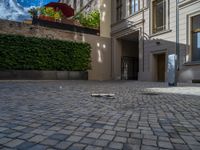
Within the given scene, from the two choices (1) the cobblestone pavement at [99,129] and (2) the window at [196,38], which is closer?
(1) the cobblestone pavement at [99,129]

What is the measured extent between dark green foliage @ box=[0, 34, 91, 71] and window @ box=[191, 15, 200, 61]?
807 cm

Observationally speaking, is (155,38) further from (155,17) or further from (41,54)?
(41,54)

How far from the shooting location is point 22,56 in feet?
46.4

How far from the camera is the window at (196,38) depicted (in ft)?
40.4

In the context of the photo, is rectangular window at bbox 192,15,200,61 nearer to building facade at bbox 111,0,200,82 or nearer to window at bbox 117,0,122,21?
building facade at bbox 111,0,200,82

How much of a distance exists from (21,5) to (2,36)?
6576 millimetres

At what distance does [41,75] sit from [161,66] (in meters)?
8.75

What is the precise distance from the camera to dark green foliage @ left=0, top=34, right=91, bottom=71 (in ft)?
44.7

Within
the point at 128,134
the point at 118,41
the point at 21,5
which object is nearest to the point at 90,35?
the point at 118,41

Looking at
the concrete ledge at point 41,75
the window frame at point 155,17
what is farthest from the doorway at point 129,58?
the concrete ledge at point 41,75

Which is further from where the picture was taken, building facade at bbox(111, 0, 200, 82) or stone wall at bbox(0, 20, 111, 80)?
stone wall at bbox(0, 20, 111, 80)

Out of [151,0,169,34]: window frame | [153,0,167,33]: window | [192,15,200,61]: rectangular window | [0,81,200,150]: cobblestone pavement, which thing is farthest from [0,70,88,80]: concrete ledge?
[0,81,200,150]: cobblestone pavement

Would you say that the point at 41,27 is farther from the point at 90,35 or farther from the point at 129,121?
the point at 129,121

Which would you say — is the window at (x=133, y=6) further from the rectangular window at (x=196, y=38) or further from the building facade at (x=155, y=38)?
the rectangular window at (x=196, y=38)
